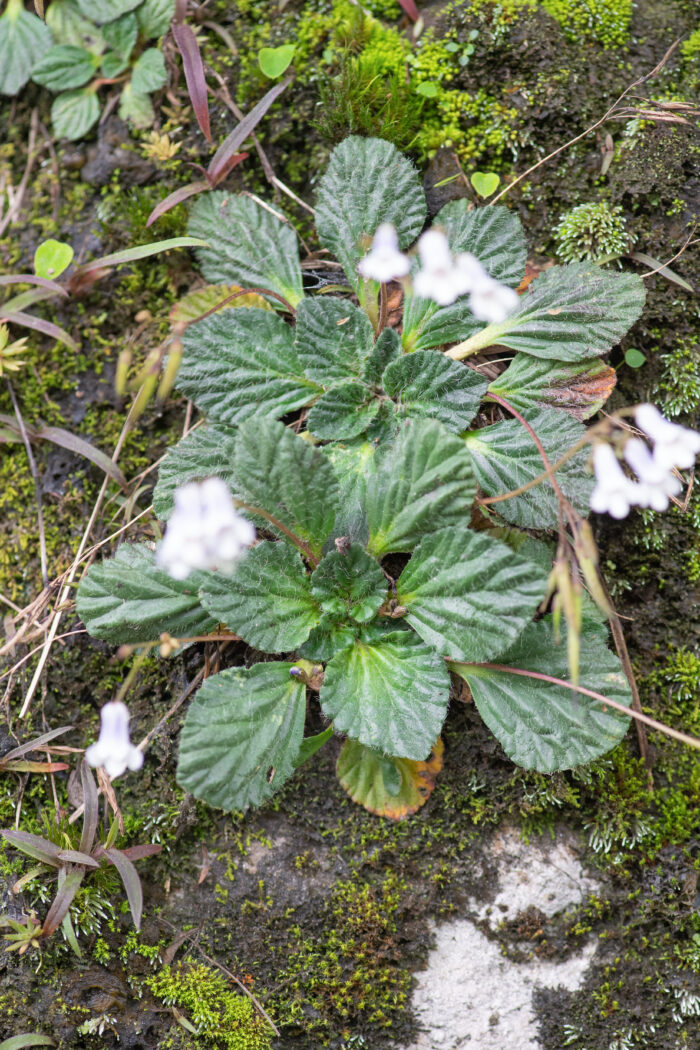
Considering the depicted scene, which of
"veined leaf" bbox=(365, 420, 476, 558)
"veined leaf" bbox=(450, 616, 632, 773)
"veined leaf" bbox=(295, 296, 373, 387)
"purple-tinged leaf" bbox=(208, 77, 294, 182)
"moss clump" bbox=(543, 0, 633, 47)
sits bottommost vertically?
"veined leaf" bbox=(450, 616, 632, 773)

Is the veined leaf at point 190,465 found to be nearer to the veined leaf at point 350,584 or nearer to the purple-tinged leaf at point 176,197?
the veined leaf at point 350,584

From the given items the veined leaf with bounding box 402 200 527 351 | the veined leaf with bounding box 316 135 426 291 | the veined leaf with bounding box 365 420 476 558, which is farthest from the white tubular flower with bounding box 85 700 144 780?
the veined leaf with bounding box 316 135 426 291

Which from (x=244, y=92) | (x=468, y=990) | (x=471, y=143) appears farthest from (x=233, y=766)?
(x=244, y=92)

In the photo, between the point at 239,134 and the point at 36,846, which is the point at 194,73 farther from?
the point at 36,846

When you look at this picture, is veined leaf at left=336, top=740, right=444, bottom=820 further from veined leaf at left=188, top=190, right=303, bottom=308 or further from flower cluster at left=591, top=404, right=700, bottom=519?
veined leaf at left=188, top=190, right=303, bottom=308

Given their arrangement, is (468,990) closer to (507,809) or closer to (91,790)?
(507,809)

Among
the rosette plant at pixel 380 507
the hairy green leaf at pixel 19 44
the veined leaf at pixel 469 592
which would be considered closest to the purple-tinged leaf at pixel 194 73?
the rosette plant at pixel 380 507

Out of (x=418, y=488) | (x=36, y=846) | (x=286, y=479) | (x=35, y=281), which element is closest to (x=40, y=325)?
(x=35, y=281)
